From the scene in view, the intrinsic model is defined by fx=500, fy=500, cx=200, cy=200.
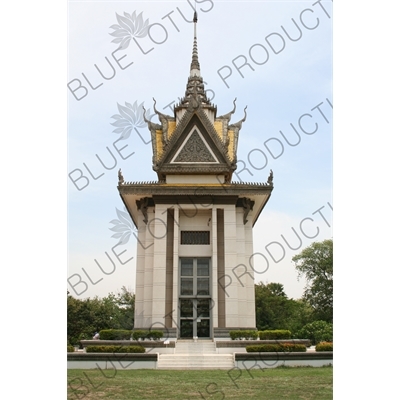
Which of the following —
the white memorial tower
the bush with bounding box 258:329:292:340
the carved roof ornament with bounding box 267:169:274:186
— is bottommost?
the bush with bounding box 258:329:292:340

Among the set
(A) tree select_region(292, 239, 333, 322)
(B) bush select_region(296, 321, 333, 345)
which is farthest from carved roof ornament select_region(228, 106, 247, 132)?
(A) tree select_region(292, 239, 333, 322)

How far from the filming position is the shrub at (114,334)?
1977 centimetres

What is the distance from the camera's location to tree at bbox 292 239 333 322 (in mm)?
41362

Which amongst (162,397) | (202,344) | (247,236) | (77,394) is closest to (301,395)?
(162,397)

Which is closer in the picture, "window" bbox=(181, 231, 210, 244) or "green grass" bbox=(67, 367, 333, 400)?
"green grass" bbox=(67, 367, 333, 400)

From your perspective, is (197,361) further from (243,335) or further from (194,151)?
(194,151)

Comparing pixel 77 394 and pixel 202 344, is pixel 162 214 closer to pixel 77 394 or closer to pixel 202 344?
pixel 202 344

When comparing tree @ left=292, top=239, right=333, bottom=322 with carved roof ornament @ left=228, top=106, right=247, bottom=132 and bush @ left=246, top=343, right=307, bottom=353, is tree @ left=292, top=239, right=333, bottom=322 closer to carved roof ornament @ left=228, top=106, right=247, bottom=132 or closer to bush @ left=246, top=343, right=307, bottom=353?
carved roof ornament @ left=228, top=106, right=247, bottom=132

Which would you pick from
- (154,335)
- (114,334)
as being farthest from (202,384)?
(114,334)

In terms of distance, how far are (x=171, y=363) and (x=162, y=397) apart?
6712mm

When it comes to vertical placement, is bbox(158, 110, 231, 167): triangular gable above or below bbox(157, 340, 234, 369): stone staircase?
above

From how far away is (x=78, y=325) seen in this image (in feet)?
117

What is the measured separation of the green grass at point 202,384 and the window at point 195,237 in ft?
26.9

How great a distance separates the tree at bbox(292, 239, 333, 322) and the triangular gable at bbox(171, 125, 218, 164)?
20.2 metres
